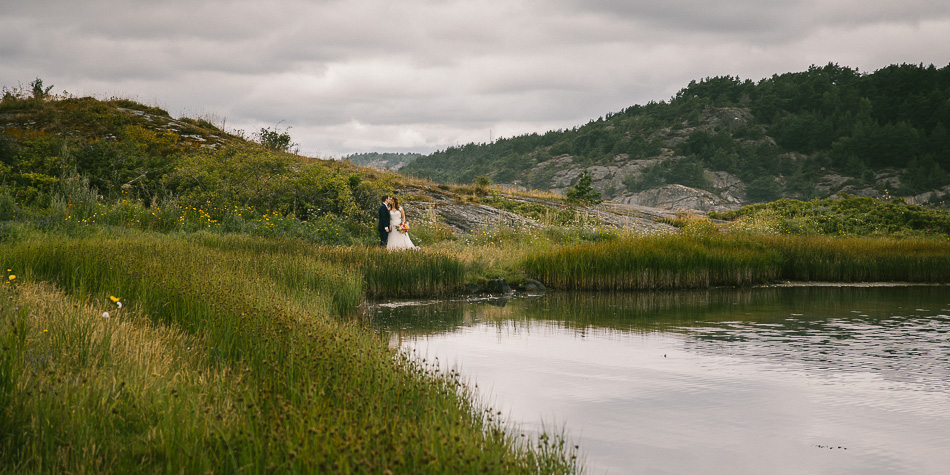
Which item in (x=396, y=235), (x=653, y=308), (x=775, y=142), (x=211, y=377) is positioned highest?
(x=775, y=142)

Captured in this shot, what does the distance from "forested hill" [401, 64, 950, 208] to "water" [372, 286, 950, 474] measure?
5486cm

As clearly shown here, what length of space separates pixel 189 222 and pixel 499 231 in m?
8.88

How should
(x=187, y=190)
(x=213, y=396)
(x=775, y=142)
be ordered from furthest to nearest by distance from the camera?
(x=775, y=142)
(x=187, y=190)
(x=213, y=396)

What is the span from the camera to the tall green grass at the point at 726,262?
1598cm

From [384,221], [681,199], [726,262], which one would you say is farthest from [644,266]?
[681,199]

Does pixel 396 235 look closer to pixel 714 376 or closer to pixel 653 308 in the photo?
pixel 653 308

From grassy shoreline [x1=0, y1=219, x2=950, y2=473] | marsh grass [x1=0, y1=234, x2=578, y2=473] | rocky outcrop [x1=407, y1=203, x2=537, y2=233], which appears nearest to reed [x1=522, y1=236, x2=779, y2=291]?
grassy shoreline [x1=0, y1=219, x2=950, y2=473]

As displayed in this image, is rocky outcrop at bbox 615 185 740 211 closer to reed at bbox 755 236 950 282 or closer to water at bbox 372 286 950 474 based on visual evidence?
reed at bbox 755 236 950 282

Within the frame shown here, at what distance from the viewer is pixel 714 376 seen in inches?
302

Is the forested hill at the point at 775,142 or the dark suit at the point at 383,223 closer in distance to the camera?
the dark suit at the point at 383,223

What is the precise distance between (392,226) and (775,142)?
69.3 metres

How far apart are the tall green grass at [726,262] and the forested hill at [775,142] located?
4650 centimetres

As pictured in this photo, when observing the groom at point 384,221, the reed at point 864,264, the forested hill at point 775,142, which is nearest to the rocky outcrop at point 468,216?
the groom at point 384,221

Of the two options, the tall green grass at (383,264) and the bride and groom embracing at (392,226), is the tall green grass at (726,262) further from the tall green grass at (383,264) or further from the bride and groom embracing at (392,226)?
the bride and groom embracing at (392,226)
